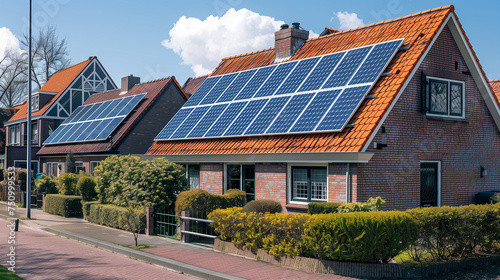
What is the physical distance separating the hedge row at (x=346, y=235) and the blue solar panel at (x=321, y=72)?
8.04 metres

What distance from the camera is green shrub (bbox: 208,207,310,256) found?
1244cm

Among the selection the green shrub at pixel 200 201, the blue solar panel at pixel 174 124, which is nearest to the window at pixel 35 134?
the blue solar panel at pixel 174 124

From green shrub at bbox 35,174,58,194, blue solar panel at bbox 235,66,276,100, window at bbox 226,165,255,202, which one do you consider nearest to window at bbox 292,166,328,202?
window at bbox 226,165,255,202

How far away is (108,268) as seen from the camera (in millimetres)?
12766

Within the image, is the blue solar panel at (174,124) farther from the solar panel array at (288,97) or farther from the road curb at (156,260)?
the road curb at (156,260)

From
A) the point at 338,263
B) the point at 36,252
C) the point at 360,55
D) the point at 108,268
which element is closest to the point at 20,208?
the point at 36,252

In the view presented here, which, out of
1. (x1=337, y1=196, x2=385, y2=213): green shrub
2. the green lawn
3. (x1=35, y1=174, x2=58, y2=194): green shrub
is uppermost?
(x1=337, y1=196, x2=385, y2=213): green shrub

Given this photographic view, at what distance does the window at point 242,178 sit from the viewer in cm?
2016

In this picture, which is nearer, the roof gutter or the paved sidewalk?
the paved sidewalk

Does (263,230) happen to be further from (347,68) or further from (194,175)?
(194,175)

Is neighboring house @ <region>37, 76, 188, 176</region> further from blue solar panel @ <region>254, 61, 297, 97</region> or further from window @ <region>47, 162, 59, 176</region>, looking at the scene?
blue solar panel @ <region>254, 61, 297, 97</region>

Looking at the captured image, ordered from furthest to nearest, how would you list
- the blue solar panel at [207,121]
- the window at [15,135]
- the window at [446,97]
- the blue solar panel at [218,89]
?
the window at [15,135] < the blue solar panel at [218,89] < the blue solar panel at [207,121] < the window at [446,97]

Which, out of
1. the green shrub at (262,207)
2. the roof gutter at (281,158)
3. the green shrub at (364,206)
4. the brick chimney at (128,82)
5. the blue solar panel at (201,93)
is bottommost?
the green shrub at (262,207)

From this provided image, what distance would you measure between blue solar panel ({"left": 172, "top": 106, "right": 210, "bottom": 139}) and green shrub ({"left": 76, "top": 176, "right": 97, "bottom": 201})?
466 cm
